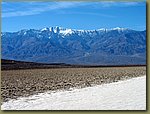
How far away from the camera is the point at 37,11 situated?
6207 mm

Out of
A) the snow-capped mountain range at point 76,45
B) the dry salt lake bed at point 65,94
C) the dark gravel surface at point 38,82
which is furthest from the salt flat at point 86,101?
the snow-capped mountain range at point 76,45

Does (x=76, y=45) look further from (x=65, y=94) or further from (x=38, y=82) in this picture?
(x=38, y=82)

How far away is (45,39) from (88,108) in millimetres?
1185

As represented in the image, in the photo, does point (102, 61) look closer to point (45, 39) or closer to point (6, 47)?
point (45, 39)

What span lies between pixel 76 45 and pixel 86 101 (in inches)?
32.6

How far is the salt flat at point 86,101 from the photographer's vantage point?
6.00 metres

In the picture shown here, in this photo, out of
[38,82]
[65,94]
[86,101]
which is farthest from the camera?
[38,82]

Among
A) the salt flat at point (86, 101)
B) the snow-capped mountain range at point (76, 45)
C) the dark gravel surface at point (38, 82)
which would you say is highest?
the snow-capped mountain range at point (76, 45)

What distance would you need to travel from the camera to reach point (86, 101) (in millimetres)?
6098

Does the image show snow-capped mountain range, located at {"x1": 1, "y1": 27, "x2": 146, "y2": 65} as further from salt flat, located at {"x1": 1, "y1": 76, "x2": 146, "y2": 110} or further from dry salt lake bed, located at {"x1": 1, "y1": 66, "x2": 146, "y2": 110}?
salt flat, located at {"x1": 1, "y1": 76, "x2": 146, "y2": 110}

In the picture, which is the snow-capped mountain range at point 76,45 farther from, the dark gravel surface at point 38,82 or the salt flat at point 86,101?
the salt flat at point 86,101

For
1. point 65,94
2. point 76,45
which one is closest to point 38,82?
point 65,94

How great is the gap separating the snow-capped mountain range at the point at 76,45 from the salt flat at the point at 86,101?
0.47 metres

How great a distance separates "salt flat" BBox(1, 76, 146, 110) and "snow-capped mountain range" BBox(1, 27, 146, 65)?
1.54 ft
